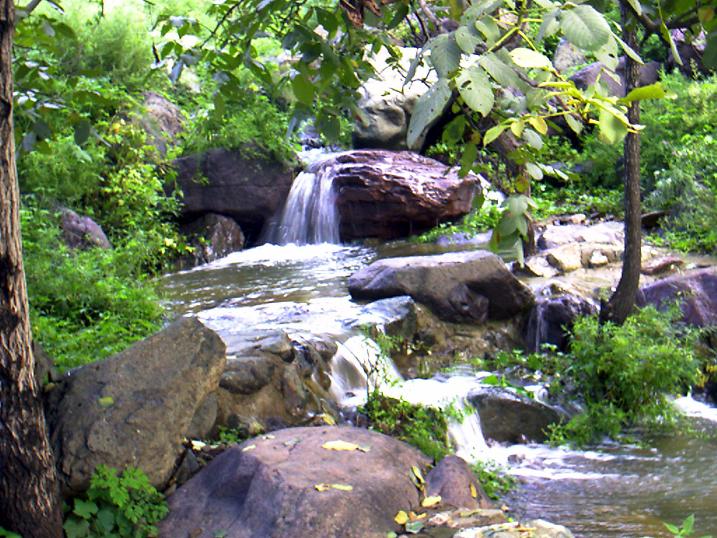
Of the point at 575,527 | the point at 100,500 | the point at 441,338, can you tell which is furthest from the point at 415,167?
the point at 100,500

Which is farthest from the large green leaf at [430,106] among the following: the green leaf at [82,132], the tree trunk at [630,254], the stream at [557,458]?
the tree trunk at [630,254]

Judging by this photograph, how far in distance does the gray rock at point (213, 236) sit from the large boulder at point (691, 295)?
6.72 meters

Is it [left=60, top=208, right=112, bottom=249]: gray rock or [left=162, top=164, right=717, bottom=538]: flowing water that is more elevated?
[left=60, top=208, right=112, bottom=249]: gray rock

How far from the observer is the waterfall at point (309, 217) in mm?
13711

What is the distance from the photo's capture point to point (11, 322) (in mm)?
3244

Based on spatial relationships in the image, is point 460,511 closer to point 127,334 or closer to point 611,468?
point 611,468

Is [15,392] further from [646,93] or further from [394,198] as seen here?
[394,198]

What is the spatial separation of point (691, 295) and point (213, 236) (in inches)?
290

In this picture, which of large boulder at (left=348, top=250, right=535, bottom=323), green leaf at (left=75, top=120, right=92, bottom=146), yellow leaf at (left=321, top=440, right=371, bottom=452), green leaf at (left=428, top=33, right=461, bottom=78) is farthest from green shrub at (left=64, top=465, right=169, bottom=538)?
large boulder at (left=348, top=250, right=535, bottom=323)

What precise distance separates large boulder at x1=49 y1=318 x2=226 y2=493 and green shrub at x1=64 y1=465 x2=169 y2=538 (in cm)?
7

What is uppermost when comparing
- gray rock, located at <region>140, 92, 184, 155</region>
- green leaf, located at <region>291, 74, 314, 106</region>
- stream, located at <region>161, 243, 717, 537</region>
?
gray rock, located at <region>140, 92, 184, 155</region>

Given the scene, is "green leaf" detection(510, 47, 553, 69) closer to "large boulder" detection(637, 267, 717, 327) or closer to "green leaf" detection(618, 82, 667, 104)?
"green leaf" detection(618, 82, 667, 104)

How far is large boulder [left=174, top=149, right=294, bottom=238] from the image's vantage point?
13.5 m

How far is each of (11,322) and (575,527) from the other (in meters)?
3.35
